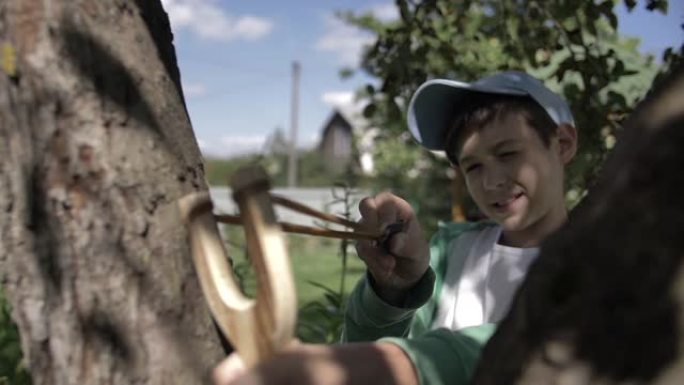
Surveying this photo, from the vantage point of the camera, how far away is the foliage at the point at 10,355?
2.07m

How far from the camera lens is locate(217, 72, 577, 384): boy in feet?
4.18

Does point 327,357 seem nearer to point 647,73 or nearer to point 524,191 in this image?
point 524,191

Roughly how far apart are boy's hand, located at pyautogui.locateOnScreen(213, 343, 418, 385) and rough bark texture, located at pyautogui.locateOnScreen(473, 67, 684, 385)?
0.46 ft

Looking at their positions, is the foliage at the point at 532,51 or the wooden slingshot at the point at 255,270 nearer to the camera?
the wooden slingshot at the point at 255,270

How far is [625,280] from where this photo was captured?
0.58 meters

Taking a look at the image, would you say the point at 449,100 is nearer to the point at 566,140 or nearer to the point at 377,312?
the point at 566,140

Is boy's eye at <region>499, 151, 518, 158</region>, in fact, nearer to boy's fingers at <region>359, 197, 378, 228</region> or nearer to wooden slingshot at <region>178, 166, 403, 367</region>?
boy's fingers at <region>359, 197, 378, 228</region>

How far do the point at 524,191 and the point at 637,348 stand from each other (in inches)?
42.7

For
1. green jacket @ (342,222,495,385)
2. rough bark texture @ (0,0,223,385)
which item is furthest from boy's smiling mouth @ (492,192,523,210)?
rough bark texture @ (0,0,223,385)

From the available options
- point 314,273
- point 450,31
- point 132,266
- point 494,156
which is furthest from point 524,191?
point 314,273

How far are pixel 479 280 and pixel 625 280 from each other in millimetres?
1000

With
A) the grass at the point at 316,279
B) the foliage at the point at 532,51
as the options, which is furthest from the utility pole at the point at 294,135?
the foliage at the point at 532,51

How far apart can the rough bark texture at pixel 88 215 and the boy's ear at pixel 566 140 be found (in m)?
1.12

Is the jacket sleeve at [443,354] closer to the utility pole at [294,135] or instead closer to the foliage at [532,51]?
the foliage at [532,51]
